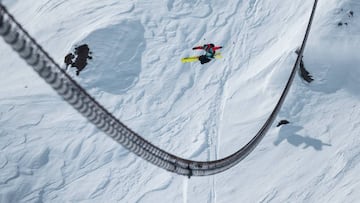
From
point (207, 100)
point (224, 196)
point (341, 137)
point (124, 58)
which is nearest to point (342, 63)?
point (341, 137)

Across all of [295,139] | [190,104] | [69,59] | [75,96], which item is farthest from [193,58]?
[75,96]

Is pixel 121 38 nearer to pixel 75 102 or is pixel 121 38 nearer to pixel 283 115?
pixel 283 115

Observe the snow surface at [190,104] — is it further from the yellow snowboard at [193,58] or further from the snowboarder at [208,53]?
the snowboarder at [208,53]

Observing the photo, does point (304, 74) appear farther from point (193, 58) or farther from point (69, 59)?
point (69, 59)

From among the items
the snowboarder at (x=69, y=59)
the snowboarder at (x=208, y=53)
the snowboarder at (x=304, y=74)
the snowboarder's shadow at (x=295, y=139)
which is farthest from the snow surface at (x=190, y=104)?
the snowboarder at (x=69, y=59)

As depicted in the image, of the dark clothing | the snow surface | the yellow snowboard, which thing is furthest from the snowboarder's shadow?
the dark clothing

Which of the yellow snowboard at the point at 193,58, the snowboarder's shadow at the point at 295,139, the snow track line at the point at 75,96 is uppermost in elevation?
the yellow snowboard at the point at 193,58
